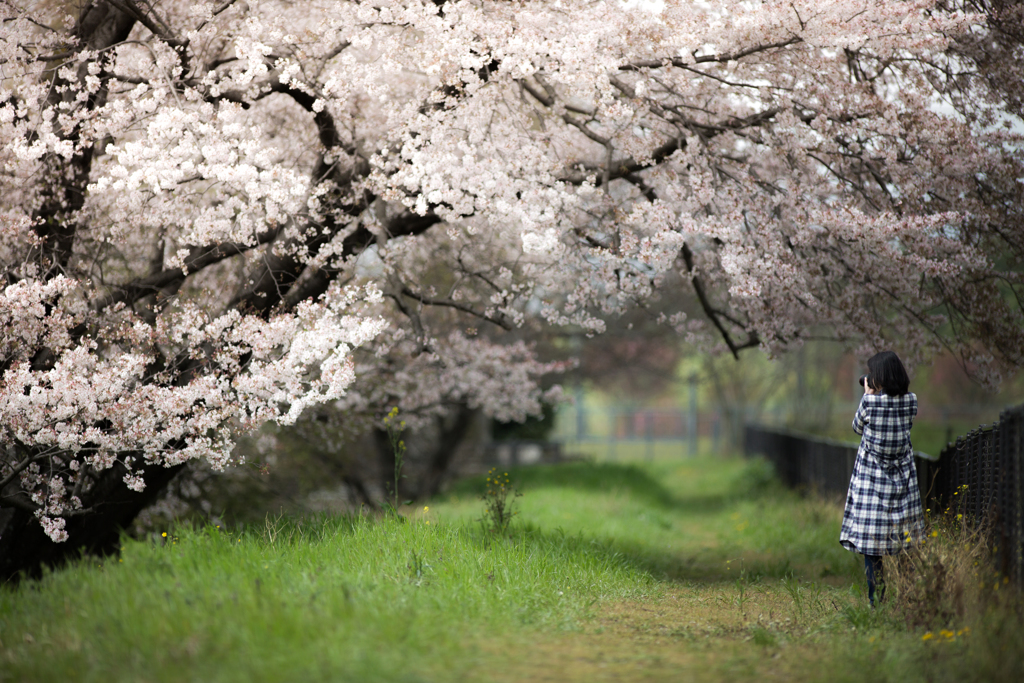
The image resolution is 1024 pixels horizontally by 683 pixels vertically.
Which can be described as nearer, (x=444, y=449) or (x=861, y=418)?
(x=861, y=418)

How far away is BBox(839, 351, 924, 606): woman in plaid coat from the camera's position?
17.2 ft

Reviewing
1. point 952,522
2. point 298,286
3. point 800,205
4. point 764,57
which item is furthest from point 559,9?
point 952,522

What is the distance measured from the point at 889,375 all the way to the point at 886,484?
0.70 metres

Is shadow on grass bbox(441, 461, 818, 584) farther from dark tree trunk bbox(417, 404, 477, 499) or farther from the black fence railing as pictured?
the black fence railing

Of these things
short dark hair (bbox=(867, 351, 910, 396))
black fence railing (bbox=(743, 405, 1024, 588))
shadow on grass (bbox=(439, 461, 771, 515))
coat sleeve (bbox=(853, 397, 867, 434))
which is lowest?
shadow on grass (bbox=(439, 461, 771, 515))

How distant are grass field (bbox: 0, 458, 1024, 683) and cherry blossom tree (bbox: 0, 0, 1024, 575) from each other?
1.21 metres

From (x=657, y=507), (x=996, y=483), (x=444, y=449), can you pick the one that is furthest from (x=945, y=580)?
(x=444, y=449)

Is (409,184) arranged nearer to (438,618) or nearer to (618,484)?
(438,618)

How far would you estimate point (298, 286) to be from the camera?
7527 mm

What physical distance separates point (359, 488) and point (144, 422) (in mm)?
9608

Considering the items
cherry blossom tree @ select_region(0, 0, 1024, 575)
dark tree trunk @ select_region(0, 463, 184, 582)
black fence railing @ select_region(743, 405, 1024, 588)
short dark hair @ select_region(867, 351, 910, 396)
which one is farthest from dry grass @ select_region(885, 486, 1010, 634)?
dark tree trunk @ select_region(0, 463, 184, 582)

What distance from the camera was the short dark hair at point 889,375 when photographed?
5.21 metres

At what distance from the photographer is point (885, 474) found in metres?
5.32

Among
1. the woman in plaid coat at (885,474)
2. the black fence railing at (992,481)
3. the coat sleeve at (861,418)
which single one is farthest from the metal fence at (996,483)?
the coat sleeve at (861,418)
